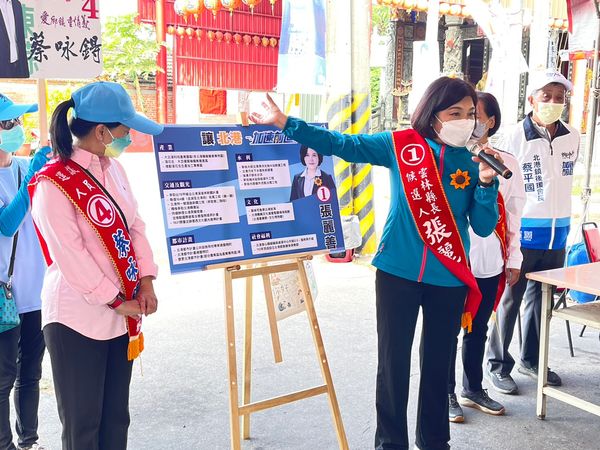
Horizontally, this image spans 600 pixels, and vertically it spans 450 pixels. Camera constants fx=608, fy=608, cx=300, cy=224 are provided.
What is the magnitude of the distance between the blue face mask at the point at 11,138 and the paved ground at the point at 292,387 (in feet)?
4.24

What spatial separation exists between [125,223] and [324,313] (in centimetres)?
277

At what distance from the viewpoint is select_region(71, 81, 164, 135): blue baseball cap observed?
178 centimetres

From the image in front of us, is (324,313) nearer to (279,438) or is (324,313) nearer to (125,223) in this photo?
(279,438)

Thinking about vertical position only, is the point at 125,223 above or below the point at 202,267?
above

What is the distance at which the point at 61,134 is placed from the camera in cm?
177

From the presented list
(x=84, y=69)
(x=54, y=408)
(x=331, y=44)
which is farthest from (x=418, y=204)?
(x=331, y=44)

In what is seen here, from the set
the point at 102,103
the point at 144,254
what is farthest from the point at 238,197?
the point at 102,103

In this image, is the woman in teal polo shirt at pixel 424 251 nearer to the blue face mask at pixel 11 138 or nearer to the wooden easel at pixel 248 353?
the wooden easel at pixel 248 353

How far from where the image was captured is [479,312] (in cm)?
289

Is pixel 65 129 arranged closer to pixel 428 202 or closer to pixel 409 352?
pixel 428 202

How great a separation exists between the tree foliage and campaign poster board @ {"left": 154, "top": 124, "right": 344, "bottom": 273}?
11.1 meters

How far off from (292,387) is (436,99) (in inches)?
70.8

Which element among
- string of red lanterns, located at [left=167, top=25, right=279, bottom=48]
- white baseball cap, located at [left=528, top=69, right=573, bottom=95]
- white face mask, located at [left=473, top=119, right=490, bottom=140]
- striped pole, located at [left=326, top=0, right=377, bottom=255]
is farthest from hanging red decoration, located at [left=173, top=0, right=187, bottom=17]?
white face mask, located at [left=473, top=119, right=490, bottom=140]

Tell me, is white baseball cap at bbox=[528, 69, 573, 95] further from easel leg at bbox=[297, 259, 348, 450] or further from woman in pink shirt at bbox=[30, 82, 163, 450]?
woman in pink shirt at bbox=[30, 82, 163, 450]
